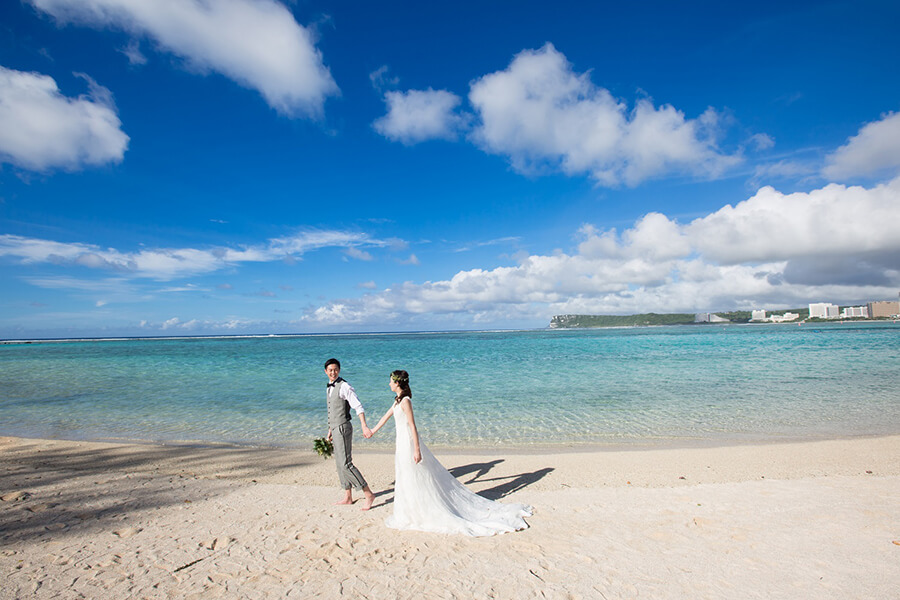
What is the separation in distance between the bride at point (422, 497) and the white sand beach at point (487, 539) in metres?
0.25

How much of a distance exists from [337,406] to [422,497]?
1.97 meters

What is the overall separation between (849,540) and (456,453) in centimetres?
766

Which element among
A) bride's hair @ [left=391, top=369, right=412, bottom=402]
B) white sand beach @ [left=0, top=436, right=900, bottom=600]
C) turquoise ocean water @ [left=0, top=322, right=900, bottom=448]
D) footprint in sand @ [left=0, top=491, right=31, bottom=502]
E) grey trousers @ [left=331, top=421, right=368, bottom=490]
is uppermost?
bride's hair @ [left=391, top=369, right=412, bottom=402]

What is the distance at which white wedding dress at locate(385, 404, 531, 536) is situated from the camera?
20.7ft

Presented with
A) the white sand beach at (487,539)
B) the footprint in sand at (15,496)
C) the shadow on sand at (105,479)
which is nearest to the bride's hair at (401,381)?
the white sand beach at (487,539)

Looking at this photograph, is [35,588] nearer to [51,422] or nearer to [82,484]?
[82,484]

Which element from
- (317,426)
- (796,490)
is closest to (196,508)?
(317,426)

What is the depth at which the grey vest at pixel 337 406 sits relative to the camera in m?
7.15

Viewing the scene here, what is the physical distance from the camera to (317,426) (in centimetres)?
1493

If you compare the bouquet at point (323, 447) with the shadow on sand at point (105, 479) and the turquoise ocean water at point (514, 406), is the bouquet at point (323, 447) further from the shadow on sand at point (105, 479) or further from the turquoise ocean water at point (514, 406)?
the turquoise ocean water at point (514, 406)

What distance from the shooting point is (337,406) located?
283 inches

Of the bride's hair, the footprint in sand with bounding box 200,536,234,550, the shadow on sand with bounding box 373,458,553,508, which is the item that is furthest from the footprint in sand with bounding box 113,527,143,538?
the bride's hair

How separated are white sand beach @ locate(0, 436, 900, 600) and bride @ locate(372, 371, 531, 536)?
25 cm

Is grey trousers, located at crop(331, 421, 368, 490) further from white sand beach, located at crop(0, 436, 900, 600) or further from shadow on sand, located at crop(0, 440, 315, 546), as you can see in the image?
shadow on sand, located at crop(0, 440, 315, 546)
